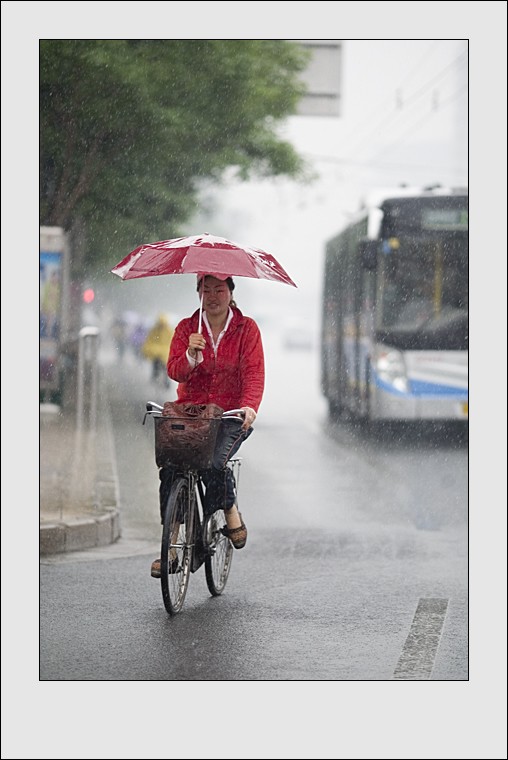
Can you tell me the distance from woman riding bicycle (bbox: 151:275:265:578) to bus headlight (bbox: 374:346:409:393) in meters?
9.69

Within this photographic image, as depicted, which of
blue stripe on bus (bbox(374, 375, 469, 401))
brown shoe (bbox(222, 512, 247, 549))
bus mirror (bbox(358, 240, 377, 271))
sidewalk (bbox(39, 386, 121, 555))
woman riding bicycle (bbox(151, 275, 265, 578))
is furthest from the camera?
bus mirror (bbox(358, 240, 377, 271))

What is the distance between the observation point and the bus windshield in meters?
16.7

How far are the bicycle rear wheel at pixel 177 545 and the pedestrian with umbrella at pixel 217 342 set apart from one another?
0.33 feet

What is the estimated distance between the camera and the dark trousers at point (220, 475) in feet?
22.9

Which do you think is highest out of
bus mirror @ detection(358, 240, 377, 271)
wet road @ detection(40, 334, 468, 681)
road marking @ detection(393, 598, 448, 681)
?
bus mirror @ detection(358, 240, 377, 271)

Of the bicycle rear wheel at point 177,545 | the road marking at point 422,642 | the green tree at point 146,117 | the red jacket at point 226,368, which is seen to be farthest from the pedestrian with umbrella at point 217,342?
the green tree at point 146,117

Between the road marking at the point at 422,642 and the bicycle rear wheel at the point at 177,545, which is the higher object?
the bicycle rear wheel at the point at 177,545

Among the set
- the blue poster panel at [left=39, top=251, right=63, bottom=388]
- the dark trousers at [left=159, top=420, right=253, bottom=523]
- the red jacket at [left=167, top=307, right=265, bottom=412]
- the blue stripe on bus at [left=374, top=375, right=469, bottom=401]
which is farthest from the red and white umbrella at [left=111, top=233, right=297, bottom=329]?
the blue stripe on bus at [left=374, top=375, right=469, bottom=401]

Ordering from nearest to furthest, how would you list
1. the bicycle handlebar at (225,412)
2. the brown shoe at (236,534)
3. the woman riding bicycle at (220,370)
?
the bicycle handlebar at (225,412)
the woman riding bicycle at (220,370)
the brown shoe at (236,534)

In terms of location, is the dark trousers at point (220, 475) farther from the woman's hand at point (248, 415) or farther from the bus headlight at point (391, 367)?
the bus headlight at point (391, 367)

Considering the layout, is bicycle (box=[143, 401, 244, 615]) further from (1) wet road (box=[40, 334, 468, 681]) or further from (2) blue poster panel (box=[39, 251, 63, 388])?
(2) blue poster panel (box=[39, 251, 63, 388])

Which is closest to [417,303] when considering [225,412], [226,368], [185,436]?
[226,368]

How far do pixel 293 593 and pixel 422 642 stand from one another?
1.25 m

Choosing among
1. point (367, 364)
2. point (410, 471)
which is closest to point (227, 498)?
point (410, 471)
